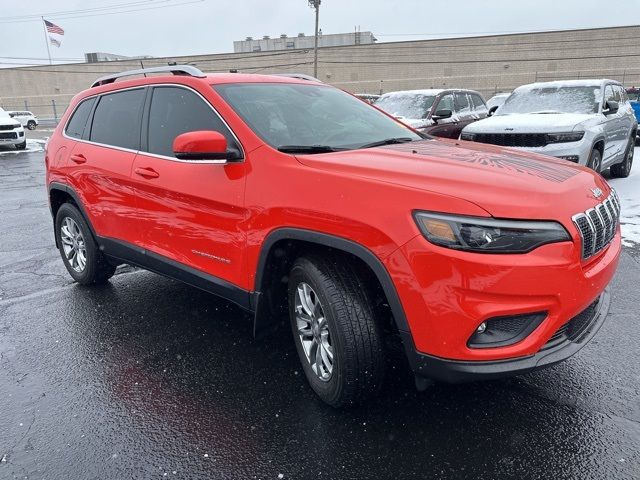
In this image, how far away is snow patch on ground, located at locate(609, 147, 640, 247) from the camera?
18.9ft

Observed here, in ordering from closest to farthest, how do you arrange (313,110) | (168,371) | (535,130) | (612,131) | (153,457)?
(153,457)
(168,371)
(313,110)
(535,130)
(612,131)

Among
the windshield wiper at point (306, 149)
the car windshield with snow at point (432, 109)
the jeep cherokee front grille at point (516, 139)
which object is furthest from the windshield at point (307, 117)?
the car windshield with snow at point (432, 109)

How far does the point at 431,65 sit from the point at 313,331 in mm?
52596

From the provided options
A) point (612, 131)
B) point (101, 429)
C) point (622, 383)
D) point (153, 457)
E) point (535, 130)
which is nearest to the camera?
point (153, 457)

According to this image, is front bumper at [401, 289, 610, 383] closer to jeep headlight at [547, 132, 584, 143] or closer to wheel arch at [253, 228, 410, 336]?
wheel arch at [253, 228, 410, 336]

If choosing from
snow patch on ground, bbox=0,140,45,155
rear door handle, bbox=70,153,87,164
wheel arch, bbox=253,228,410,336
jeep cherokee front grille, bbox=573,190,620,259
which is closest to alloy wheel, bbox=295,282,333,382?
wheel arch, bbox=253,228,410,336

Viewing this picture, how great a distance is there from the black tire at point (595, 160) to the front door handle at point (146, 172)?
637 centimetres

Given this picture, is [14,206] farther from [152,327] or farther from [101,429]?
[101,429]

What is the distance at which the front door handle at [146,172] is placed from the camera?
136 inches

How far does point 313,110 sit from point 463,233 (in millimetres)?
1734

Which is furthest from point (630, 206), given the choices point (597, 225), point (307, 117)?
point (307, 117)

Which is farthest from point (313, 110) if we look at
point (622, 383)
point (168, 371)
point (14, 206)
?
point (14, 206)

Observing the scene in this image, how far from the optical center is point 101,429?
8.71ft

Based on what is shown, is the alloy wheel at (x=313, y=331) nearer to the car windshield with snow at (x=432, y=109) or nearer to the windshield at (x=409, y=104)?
the car windshield with snow at (x=432, y=109)
